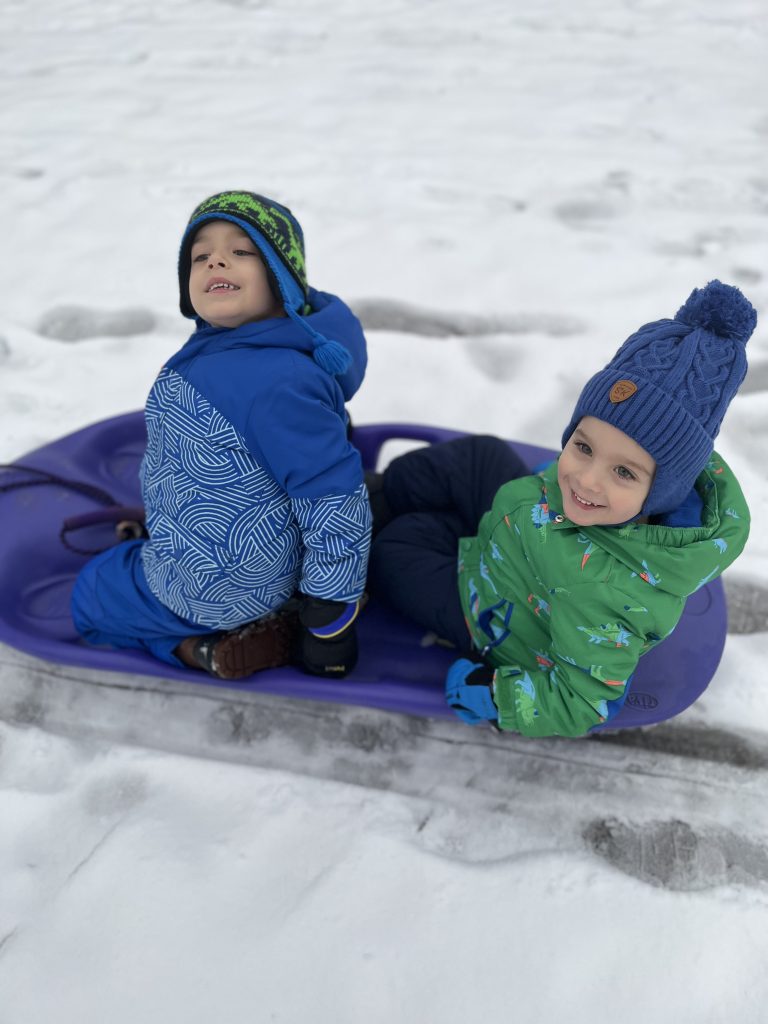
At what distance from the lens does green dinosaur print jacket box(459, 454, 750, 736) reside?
3.80 feet

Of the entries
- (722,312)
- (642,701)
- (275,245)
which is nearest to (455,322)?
(275,245)

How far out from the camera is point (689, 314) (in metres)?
1.07

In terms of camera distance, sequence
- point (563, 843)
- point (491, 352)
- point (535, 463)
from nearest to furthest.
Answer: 1. point (563, 843)
2. point (535, 463)
3. point (491, 352)

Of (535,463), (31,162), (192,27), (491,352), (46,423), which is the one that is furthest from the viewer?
(192,27)

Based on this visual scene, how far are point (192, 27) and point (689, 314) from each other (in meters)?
4.65

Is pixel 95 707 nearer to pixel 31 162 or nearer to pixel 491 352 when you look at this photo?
pixel 491 352

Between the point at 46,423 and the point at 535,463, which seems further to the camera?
the point at 46,423

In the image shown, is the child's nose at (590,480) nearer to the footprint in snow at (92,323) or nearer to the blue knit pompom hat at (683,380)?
the blue knit pompom hat at (683,380)

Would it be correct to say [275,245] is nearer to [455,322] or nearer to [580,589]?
[580,589]

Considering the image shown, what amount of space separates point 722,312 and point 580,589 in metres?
0.43

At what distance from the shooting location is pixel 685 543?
3.76 ft

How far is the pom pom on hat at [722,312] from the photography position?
102 cm

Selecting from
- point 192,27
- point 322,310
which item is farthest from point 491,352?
point 192,27

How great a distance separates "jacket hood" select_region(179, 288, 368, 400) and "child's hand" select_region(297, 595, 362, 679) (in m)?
0.39
